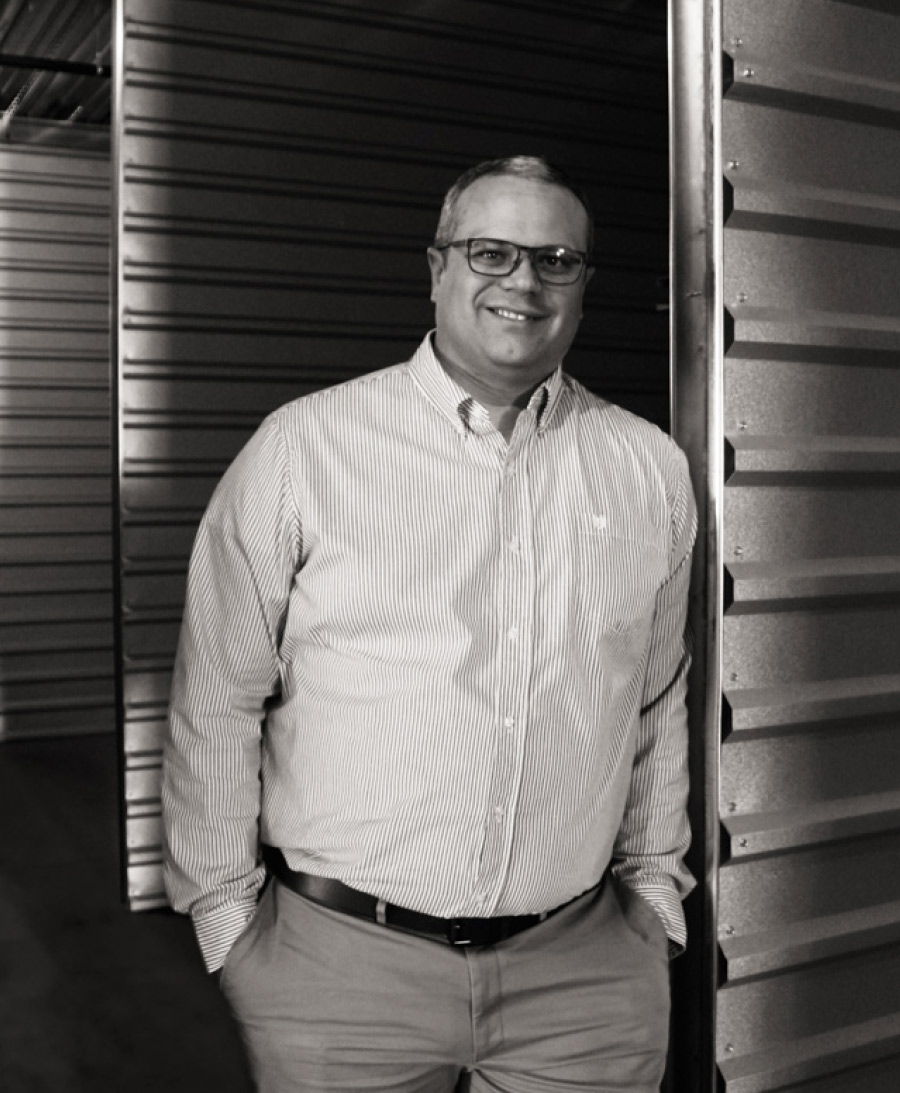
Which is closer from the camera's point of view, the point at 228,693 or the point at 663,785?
the point at 228,693

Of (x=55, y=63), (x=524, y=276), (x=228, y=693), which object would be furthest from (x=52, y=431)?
(x=524, y=276)

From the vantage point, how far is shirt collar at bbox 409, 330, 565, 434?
222cm

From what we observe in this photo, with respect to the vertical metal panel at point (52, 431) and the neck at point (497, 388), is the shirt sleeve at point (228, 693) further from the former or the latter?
the vertical metal panel at point (52, 431)

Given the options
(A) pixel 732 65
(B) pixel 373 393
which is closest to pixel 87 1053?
(B) pixel 373 393

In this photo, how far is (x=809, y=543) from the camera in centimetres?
263

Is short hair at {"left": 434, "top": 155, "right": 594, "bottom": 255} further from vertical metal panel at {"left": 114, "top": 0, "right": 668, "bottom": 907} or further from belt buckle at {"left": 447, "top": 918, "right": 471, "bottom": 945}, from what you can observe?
vertical metal panel at {"left": 114, "top": 0, "right": 668, "bottom": 907}

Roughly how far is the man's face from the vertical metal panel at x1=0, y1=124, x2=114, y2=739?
19.0 ft

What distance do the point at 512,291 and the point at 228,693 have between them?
2.84ft

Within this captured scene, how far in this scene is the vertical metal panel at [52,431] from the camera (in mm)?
7453

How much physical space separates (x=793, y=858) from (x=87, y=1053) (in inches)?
88.2

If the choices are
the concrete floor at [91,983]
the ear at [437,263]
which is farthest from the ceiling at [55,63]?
the ear at [437,263]

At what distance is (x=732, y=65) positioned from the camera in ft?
8.16

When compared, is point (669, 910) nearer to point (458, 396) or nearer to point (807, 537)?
point (807, 537)

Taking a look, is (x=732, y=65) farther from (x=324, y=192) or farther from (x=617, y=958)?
(x=324, y=192)
